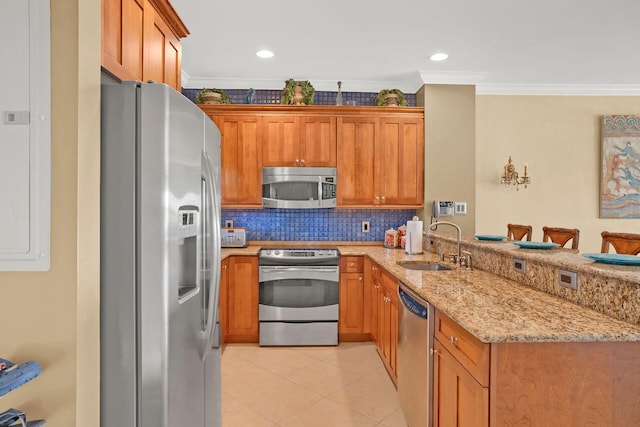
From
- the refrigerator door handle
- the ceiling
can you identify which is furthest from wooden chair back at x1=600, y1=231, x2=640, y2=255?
the refrigerator door handle

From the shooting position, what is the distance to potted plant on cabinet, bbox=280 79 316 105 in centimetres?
400

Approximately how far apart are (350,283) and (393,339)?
1070mm

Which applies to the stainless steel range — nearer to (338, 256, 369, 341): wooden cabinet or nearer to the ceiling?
(338, 256, 369, 341): wooden cabinet

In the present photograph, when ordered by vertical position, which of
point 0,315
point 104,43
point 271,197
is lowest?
point 0,315

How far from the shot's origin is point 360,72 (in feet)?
13.0

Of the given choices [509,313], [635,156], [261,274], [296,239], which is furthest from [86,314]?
[635,156]

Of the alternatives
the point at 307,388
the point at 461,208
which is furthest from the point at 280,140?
the point at 307,388

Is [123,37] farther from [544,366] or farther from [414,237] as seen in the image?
[414,237]

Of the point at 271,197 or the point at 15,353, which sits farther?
the point at 271,197

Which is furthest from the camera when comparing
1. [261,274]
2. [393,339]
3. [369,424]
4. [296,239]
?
[296,239]

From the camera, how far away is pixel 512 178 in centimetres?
440

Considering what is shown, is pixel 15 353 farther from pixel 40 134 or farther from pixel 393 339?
pixel 393 339

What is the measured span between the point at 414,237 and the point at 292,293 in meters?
1.30

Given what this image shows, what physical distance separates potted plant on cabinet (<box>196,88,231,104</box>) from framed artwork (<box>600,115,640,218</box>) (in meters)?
4.46
